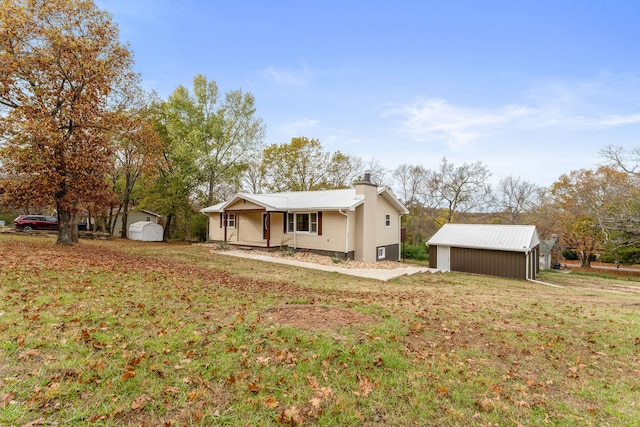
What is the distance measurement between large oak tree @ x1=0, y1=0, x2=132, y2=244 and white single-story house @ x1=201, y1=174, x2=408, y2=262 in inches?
326

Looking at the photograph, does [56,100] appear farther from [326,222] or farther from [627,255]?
[627,255]

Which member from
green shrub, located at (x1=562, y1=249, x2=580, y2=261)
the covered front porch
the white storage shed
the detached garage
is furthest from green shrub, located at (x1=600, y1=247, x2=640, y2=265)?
the white storage shed

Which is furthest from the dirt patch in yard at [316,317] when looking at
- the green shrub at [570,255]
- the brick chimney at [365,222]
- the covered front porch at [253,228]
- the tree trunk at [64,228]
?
the green shrub at [570,255]

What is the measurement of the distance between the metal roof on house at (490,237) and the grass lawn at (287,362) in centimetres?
1212

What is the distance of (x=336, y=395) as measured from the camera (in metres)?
3.12

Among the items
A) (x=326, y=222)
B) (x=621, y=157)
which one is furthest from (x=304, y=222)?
(x=621, y=157)

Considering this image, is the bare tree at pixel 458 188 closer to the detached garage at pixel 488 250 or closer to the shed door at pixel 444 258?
the detached garage at pixel 488 250

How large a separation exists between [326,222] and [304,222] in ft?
5.55

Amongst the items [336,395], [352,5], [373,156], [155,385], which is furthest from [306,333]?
[373,156]

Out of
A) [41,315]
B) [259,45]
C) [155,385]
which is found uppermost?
[259,45]

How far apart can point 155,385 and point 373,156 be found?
33.4 metres

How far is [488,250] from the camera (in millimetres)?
18750

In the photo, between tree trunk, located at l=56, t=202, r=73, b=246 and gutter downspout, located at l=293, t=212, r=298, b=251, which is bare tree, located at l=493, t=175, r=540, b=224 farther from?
tree trunk, located at l=56, t=202, r=73, b=246

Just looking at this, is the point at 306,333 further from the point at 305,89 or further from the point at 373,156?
the point at 373,156
